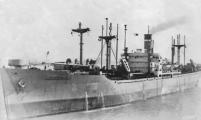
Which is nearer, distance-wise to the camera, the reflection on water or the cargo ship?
the cargo ship

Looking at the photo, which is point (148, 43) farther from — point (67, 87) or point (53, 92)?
point (53, 92)

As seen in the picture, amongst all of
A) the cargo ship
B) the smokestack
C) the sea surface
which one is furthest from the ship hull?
the smokestack

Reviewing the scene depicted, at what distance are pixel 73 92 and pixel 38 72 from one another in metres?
2.99

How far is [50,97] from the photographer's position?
727 inches

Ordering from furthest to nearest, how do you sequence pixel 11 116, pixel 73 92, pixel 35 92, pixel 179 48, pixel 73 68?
1. pixel 179 48
2. pixel 73 68
3. pixel 73 92
4. pixel 35 92
5. pixel 11 116

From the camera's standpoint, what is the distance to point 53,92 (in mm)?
18594

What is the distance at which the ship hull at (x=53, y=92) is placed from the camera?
16953mm

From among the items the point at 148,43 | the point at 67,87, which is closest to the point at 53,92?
the point at 67,87

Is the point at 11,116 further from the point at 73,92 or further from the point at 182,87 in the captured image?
the point at 182,87

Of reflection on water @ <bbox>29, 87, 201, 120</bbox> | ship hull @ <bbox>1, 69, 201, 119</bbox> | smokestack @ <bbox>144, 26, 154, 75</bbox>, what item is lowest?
reflection on water @ <bbox>29, 87, 201, 120</bbox>


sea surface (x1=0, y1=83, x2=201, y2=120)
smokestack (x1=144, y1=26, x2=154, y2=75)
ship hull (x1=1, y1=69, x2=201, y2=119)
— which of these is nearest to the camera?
ship hull (x1=1, y1=69, x2=201, y2=119)

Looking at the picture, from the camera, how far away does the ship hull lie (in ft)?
55.6

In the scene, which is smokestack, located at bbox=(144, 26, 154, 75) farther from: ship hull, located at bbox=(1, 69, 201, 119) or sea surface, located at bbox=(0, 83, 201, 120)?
ship hull, located at bbox=(1, 69, 201, 119)

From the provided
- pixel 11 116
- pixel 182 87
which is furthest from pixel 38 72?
pixel 182 87
